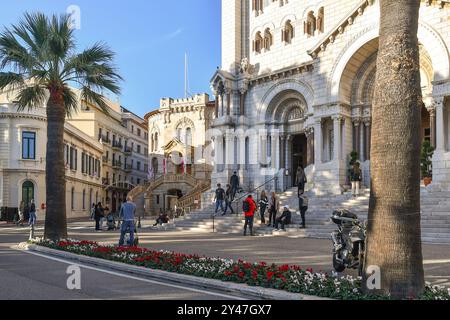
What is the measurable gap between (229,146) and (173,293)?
2393 cm

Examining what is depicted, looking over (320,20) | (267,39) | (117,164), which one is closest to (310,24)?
(320,20)

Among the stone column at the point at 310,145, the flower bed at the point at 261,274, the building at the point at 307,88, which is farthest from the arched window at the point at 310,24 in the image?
the flower bed at the point at 261,274

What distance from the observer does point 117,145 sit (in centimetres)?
6644

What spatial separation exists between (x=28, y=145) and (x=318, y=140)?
25983 millimetres

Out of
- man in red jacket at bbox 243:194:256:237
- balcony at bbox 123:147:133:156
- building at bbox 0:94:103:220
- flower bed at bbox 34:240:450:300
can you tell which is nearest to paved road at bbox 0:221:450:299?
flower bed at bbox 34:240:450:300

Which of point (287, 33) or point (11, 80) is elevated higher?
point (287, 33)

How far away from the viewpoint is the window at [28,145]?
136ft

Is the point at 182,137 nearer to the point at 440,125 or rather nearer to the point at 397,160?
the point at 440,125

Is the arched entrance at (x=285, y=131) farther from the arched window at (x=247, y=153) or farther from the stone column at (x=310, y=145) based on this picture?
the stone column at (x=310, y=145)

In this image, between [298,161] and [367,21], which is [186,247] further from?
[298,161]

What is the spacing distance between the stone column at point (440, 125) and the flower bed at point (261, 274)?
1395 centimetres

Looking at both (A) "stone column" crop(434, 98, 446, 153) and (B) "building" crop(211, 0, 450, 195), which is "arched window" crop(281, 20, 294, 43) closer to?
(B) "building" crop(211, 0, 450, 195)
